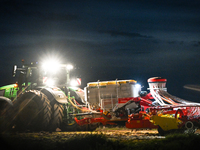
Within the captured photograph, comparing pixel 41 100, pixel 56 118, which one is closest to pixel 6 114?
pixel 41 100

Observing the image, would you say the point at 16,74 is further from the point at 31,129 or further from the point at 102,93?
the point at 102,93

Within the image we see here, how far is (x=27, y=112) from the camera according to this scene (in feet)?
44.6

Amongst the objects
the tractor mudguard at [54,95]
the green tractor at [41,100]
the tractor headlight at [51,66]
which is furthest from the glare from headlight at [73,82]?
the tractor mudguard at [54,95]

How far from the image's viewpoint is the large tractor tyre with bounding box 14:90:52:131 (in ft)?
41.5

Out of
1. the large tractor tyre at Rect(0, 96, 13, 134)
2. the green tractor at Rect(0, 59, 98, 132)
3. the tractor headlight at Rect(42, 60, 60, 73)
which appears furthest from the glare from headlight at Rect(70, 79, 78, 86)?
the large tractor tyre at Rect(0, 96, 13, 134)

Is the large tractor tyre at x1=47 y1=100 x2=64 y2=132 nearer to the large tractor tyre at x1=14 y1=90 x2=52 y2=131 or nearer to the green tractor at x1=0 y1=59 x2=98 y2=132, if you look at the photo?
the green tractor at x1=0 y1=59 x2=98 y2=132

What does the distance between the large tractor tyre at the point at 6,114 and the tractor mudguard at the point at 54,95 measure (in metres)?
2.03

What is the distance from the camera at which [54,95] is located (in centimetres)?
1312

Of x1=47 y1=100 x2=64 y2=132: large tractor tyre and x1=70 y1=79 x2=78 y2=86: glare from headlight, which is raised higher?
x1=70 y1=79 x2=78 y2=86: glare from headlight

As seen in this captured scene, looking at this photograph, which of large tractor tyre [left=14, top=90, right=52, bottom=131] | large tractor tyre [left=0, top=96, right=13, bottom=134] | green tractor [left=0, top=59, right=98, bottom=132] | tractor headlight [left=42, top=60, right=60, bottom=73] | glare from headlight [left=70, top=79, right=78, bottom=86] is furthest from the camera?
glare from headlight [left=70, top=79, right=78, bottom=86]

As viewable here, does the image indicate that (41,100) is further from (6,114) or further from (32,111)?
(6,114)

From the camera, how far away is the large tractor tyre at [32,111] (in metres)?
12.7

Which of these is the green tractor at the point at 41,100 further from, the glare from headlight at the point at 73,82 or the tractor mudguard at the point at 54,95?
the glare from headlight at the point at 73,82

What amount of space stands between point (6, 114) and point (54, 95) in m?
3.12
